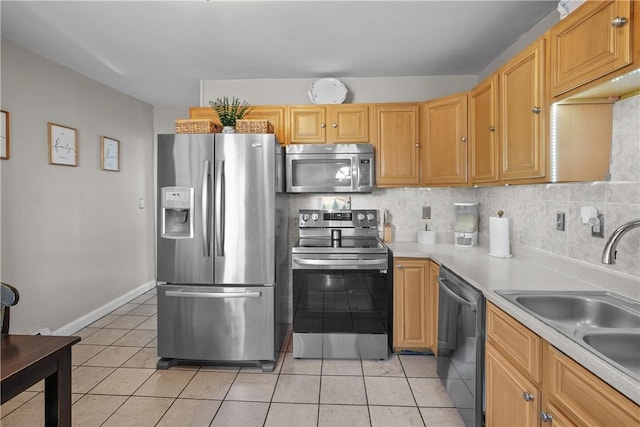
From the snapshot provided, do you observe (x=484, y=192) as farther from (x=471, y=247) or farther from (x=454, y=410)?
(x=454, y=410)

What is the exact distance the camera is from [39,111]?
291 centimetres

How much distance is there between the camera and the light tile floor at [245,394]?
201 centimetres

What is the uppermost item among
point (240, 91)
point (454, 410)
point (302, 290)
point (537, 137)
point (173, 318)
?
point (240, 91)

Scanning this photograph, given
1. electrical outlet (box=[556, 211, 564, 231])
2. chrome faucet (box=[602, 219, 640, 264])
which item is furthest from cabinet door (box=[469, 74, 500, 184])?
chrome faucet (box=[602, 219, 640, 264])

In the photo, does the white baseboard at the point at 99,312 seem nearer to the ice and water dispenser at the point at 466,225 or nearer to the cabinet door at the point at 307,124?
the cabinet door at the point at 307,124

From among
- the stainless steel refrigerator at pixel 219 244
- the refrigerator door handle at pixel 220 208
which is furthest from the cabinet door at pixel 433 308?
the refrigerator door handle at pixel 220 208

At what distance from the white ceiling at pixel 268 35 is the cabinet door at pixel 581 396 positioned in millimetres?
2076

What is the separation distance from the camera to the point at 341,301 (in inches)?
106

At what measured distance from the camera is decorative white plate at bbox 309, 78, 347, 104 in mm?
3256

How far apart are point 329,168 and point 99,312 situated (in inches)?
112

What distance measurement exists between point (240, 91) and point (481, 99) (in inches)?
87.1

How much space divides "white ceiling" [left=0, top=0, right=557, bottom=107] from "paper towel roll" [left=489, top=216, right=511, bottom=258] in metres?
1.38

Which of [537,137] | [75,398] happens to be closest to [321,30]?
[537,137]

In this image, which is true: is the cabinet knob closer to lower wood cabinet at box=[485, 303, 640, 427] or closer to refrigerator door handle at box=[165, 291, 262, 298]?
lower wood cabinet at box=[485, 303, 640, 427]
